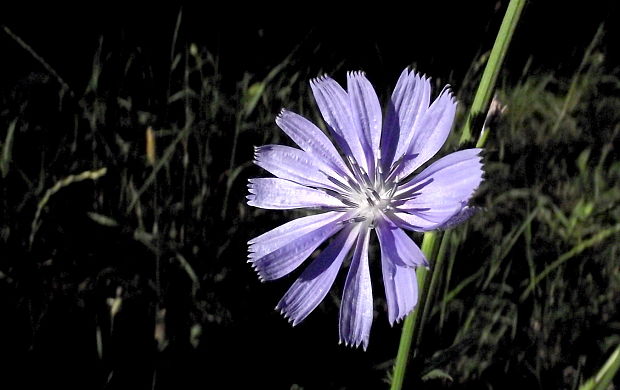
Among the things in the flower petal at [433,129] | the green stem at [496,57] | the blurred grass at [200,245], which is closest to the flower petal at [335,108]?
the flower petal at [433,129]

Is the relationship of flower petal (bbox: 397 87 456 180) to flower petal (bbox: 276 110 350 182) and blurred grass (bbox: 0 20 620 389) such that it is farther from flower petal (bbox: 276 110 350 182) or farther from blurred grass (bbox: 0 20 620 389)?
blurred grass (bbox: 0 20 620 389)

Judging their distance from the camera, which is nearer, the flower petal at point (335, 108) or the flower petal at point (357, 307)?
the flower petal at point (357, 307)

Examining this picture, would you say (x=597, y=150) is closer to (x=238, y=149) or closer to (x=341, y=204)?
(x=238, y=149)

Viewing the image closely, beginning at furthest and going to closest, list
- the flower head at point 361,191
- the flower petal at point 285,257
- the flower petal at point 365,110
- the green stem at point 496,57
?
1. the flower petal at point 365,110
2. the flower petal at point 285,257
3. the flower head at point 361,191
4. the green stem at point 496,57

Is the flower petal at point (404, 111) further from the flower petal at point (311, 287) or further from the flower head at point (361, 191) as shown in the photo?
the flower petal at point (311, 287)

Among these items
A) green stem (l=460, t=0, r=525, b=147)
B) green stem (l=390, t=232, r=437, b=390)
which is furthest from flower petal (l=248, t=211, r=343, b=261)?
green stem (l=460, t=0, r=525, b=147)

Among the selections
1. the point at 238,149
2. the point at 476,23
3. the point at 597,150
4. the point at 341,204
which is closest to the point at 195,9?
the point at 238,149
